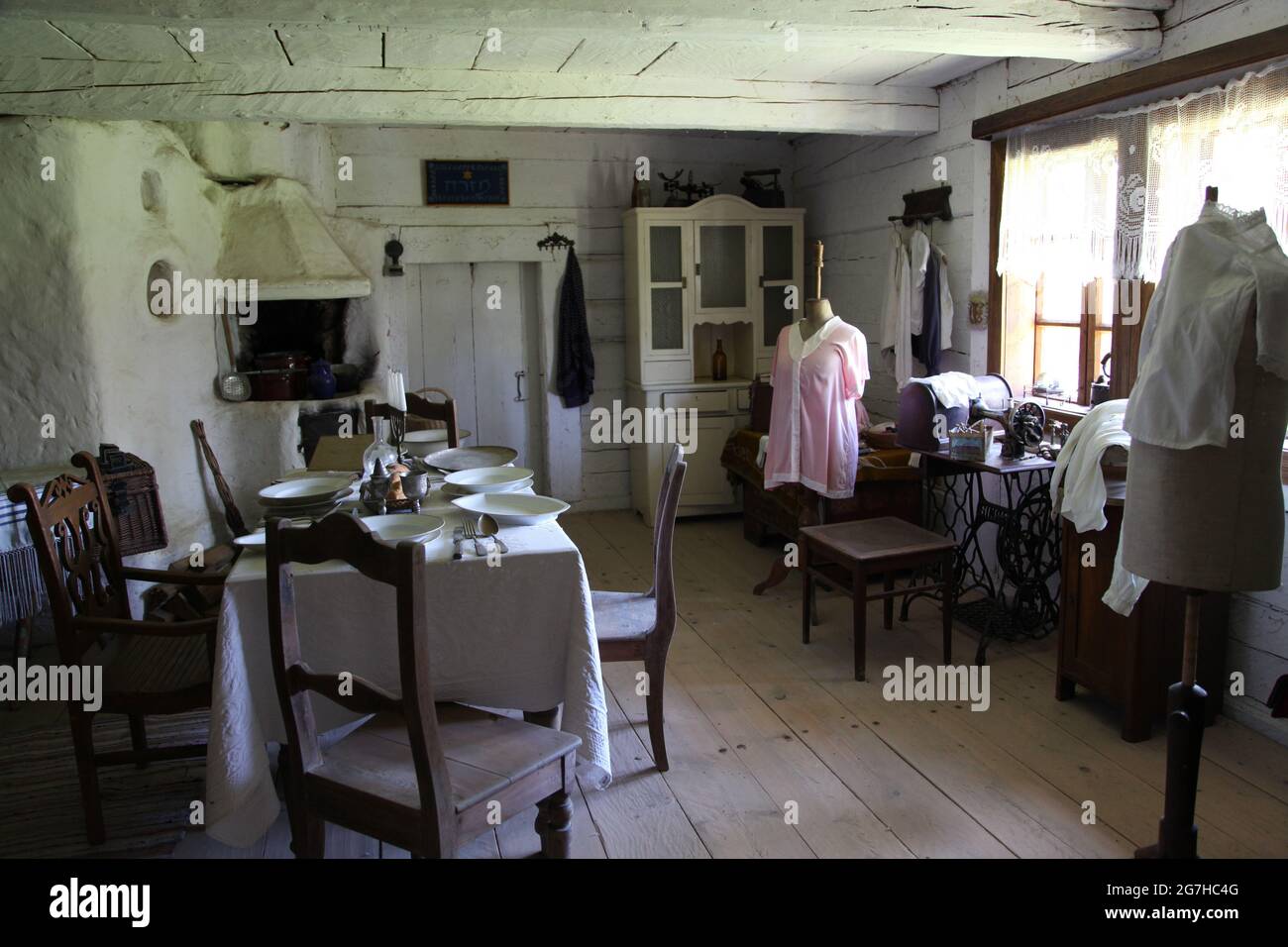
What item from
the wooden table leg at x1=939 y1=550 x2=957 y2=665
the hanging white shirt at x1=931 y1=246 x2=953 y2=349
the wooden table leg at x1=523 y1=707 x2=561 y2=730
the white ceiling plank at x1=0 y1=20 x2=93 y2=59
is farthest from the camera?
the hanging white shirt at x1=931 y1=246 x2=953 y2=349

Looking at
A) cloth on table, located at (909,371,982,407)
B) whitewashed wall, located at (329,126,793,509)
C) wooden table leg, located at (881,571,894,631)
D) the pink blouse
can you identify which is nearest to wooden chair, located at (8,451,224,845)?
the pink blouse

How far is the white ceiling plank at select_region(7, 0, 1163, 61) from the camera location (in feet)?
9.04

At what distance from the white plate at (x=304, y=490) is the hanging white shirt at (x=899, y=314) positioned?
2782 mm

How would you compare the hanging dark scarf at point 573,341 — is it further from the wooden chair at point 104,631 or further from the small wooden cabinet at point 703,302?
the wooden chair at point 104,631

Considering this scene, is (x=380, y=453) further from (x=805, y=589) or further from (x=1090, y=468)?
(x=1090, y=468)

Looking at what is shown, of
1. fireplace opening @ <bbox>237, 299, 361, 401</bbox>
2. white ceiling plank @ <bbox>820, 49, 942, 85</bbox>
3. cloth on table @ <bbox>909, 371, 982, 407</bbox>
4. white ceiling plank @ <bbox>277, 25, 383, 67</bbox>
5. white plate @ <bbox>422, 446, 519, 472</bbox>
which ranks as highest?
white ceiling plank @ <bbox>820, 49, 942, 85</bbox>

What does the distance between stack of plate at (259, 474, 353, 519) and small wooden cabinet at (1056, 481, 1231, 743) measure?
2.32 metres

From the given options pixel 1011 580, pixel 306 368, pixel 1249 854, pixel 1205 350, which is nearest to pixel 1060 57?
pixel 1205 350

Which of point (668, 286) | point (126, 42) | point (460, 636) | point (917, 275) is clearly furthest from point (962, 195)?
point (126, 42)

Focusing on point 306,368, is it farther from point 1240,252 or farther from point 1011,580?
point 1240,252

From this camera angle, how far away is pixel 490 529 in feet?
8.41

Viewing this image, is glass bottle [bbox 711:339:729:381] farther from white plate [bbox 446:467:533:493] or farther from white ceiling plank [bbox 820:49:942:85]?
white plate [bbox 446:467:533:493]

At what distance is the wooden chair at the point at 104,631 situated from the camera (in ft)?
7.82

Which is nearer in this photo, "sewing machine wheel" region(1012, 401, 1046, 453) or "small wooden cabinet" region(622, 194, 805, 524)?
"sewing machine wheel" region(1012, 401, 1046, 453)
